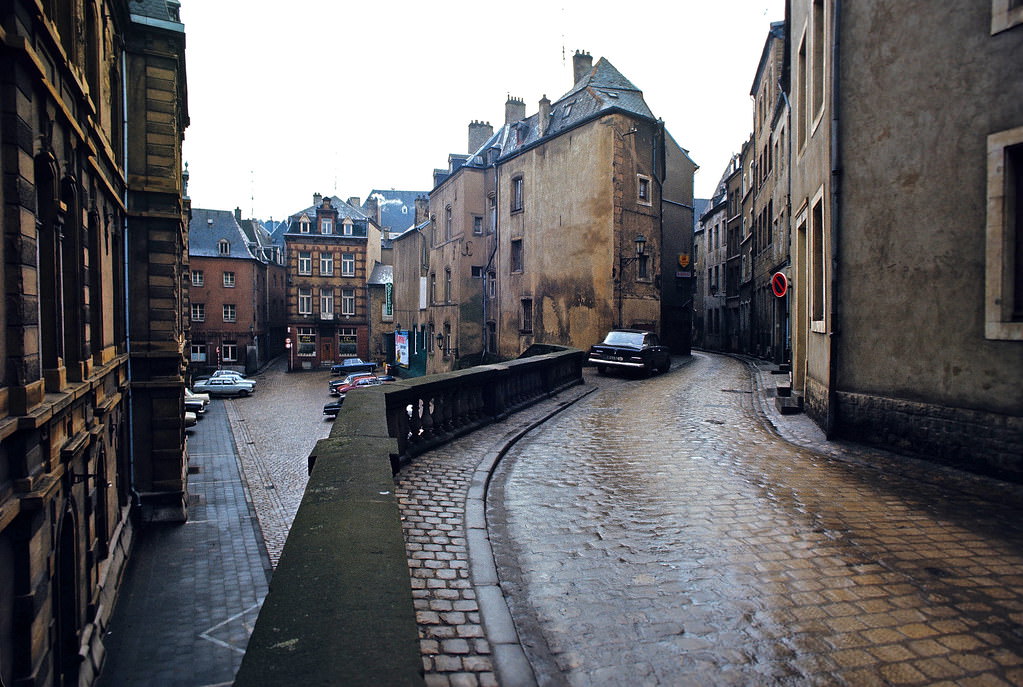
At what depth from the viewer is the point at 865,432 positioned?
9.45m

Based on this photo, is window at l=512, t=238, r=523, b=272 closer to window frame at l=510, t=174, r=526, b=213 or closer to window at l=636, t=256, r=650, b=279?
window frame at l=510, t=174, r=526, b=213

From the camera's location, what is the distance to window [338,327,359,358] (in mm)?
57750

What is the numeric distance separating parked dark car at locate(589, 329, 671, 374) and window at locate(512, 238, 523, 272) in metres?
11.7

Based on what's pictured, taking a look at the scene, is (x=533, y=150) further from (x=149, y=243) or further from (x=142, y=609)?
(x=142, y=609)

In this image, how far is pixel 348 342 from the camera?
58031 millimetres

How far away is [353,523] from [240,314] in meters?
52.4

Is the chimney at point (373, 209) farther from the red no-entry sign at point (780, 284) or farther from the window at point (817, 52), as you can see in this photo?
the window at point (817, 52)

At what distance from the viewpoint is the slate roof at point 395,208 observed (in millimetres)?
70375

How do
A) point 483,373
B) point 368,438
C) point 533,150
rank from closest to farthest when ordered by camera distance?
point 368,438 → point 483,373 → point 533,150

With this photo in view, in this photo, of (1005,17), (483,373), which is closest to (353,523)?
(483,373)

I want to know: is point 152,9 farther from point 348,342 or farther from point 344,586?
point 348,342

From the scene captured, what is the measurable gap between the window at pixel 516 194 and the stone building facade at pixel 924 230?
21.9 m

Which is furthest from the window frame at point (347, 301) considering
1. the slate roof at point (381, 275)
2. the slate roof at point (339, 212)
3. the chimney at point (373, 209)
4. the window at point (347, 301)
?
the chimney at point (373, 209)

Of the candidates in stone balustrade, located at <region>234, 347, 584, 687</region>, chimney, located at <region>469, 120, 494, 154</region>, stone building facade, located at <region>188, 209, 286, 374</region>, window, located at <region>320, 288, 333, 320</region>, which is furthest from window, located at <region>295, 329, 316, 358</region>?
stone balustrade, located at <region>234, 347, 584, 687</region>
